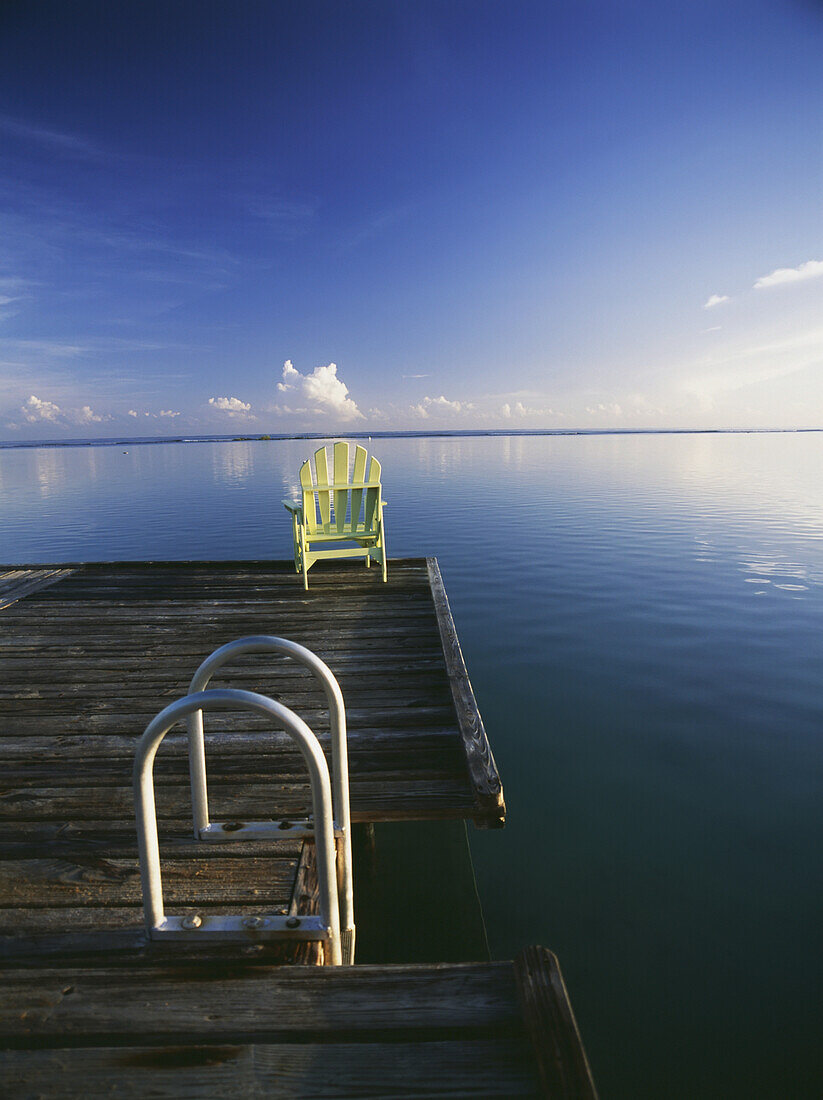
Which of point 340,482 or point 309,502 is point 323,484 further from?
point 309,502

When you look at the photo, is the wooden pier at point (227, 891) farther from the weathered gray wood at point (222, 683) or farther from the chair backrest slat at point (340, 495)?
the chair backrest slat at point (340, 495)

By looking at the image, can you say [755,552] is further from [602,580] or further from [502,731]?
[502,731]

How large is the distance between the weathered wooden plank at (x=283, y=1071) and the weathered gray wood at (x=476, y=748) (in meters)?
1.08

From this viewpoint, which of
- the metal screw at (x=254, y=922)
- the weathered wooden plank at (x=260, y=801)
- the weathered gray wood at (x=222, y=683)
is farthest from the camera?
→ the weathered gray wood at (x=222, y=683)

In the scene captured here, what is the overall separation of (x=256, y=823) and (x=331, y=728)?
45 centimetres

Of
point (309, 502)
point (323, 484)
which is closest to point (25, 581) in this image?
point (309, 502)

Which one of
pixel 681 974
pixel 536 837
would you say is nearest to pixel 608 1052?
pixel 681 974

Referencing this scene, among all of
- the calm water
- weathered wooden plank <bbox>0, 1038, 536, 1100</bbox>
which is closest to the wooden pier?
weathered wooden plank <bbox>0, 1038, 536, 1100</bbox>

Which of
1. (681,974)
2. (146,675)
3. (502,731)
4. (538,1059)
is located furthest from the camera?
(502,731)

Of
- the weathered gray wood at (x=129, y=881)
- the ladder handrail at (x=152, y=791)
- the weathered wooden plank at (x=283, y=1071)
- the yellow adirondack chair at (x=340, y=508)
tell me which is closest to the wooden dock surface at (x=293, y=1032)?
the weathered wooden plank at (x=283, y=1071)

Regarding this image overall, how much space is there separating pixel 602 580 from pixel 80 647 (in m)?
7.02

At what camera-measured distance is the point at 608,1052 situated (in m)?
2.27

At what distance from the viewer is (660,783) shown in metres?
3.91

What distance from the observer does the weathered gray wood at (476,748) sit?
2.36m
